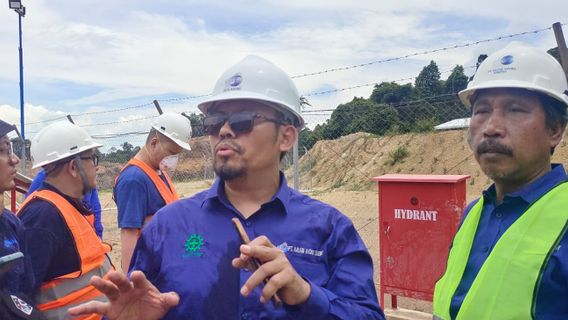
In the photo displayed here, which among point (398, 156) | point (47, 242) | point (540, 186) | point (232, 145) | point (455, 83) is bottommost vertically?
point (398, 156)

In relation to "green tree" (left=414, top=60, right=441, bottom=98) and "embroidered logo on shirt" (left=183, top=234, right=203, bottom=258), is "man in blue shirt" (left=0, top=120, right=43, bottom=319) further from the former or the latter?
"green tree" (left=414, top=60, right=441, bottom=98)

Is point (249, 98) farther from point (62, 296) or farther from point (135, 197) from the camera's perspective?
point (135, 197)

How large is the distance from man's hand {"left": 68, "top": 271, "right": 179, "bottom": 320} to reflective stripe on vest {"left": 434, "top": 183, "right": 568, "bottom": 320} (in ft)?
3.55

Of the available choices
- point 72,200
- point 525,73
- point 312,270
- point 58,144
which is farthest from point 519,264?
point 58,144

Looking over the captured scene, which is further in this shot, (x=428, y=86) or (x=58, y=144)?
(x=428, y=86)

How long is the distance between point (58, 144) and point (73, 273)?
109 cm

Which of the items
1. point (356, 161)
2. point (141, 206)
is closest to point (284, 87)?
point (141, 206)

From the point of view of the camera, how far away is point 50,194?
9.62ft

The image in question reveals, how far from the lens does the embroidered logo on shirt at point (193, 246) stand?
1744mm

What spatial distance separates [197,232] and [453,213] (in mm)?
3123

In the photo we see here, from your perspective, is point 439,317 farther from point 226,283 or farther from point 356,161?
point 356,161

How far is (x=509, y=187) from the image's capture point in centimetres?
213

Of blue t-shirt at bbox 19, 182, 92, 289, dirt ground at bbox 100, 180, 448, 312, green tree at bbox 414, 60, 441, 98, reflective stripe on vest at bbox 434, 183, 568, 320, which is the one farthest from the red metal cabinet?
green tree at bbox 414, 60, 441, 98

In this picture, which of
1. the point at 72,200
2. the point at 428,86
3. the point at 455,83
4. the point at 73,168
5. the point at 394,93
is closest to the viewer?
the point at 72,200
